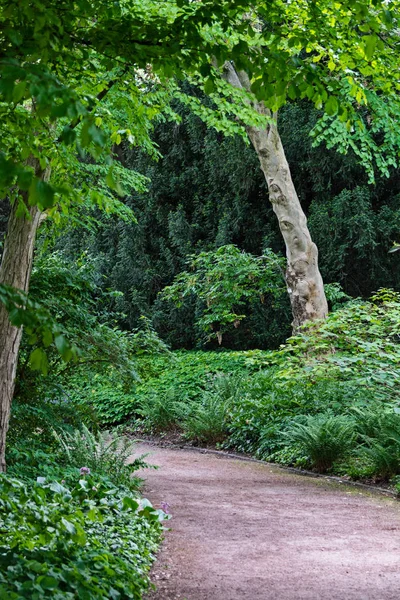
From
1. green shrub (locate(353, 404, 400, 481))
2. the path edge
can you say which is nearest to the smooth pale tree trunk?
the path edge

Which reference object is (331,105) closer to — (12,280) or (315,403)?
(12,280)

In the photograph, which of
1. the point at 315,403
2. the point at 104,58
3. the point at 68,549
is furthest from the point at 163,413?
the point at 104,58

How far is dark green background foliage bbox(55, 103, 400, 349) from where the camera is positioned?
1780 cm

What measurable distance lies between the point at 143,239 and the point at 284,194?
30.1 ft

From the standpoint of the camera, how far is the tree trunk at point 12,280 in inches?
251

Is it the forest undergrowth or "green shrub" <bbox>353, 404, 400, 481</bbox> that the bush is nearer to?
the forest undergrowth

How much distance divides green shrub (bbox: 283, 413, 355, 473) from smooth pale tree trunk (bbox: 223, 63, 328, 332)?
3911mm

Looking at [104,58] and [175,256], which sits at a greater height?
[175,256]

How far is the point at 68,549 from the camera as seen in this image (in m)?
3.88

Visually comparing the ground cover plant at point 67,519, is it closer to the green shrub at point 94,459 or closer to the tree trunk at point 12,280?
the green shrub at point 94,459

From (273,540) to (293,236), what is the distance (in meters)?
8.43

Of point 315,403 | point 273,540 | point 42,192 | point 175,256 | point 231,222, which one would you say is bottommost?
point 273,540

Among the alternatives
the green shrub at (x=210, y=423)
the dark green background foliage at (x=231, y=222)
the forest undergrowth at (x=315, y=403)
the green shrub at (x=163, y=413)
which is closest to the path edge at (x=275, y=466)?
the forest undergrowth at (x=315, y=403)

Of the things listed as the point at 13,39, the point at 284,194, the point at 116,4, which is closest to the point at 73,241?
the point at 284,194
